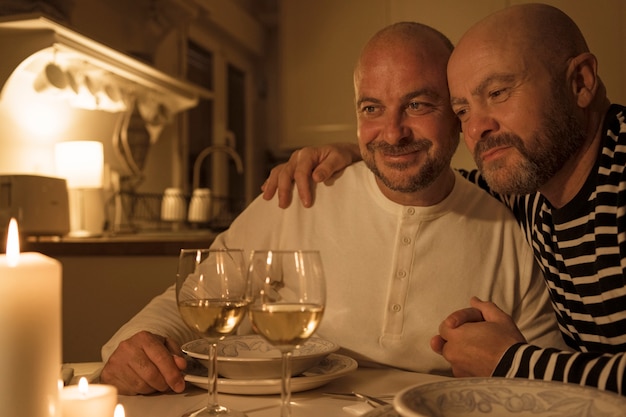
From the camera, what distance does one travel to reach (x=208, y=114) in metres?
4.75

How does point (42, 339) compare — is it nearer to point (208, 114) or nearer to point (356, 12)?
point (356, 12)

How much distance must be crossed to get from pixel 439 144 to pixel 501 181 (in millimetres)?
219

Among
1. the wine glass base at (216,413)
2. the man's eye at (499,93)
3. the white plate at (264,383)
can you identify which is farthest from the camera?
the man's eye at (499,93)

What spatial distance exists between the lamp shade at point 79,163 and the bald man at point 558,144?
192 centimetres

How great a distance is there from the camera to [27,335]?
0.49 metres

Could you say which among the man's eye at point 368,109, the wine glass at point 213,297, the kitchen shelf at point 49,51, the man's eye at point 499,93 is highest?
the kitchen shelf at point 49,51

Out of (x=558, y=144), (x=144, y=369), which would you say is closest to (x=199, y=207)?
(x=558, y=144)

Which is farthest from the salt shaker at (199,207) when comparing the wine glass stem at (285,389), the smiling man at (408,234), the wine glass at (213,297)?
the wine glass stem at (285,389)

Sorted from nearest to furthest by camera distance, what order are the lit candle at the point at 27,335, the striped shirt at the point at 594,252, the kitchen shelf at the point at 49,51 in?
the lit candle at the point at 27,335
the striped shirt at the point at 594,252
the kitchen shelf at the point at 49,51

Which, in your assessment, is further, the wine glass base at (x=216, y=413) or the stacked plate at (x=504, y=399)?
the wine glass base at (x=216, y=413)

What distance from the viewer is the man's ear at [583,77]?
3.86 ft

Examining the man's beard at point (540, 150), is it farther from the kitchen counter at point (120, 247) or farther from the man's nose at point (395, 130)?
the kitchen counter at point (120, 247)

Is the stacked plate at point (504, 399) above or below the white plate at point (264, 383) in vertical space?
above

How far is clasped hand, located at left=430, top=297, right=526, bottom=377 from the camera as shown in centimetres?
91
